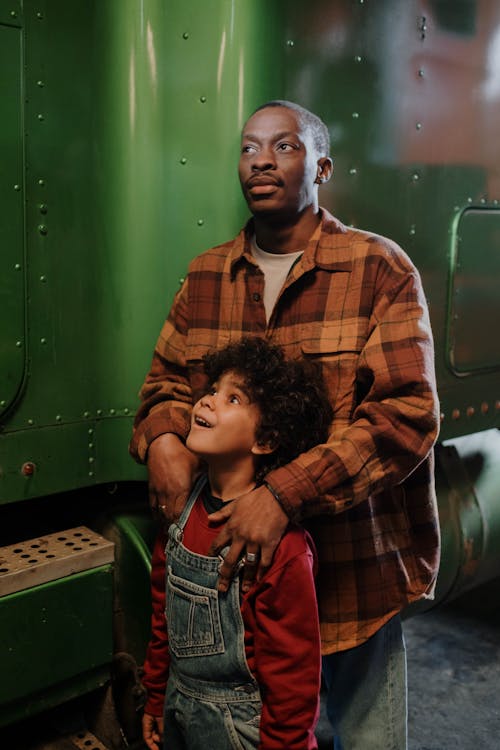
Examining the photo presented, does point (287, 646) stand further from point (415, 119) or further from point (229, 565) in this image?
point (415, 119)

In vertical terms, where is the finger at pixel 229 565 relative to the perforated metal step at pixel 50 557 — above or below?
above

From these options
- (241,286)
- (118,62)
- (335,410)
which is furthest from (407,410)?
(118,62)

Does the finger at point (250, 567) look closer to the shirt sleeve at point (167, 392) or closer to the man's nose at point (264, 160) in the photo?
the shirt sleeve at point (167, 392)

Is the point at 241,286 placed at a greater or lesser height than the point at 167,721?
greater

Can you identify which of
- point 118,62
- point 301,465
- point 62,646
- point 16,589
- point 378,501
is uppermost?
point 118,62

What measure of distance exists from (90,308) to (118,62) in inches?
26.2

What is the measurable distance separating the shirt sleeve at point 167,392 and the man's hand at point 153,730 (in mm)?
567

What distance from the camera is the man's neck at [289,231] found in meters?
1.79

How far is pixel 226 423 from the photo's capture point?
1566 mm

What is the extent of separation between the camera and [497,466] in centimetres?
335

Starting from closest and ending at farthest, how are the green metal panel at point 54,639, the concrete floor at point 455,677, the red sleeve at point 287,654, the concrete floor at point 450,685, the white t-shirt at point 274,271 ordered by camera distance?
the red sleeve at point 287,654
the white t-shirt at point 274,271
the green metal panel at point 54,639
the concrete floor at point 450,685
the concrete floor at point 455,677

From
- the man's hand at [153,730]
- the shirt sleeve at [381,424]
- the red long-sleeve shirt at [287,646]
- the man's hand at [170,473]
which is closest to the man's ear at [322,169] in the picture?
the shirt sleeve at [381,424]

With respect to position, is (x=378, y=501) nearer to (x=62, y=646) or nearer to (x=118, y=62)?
(x=62, y=646)

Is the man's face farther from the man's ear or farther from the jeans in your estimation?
the jeans
